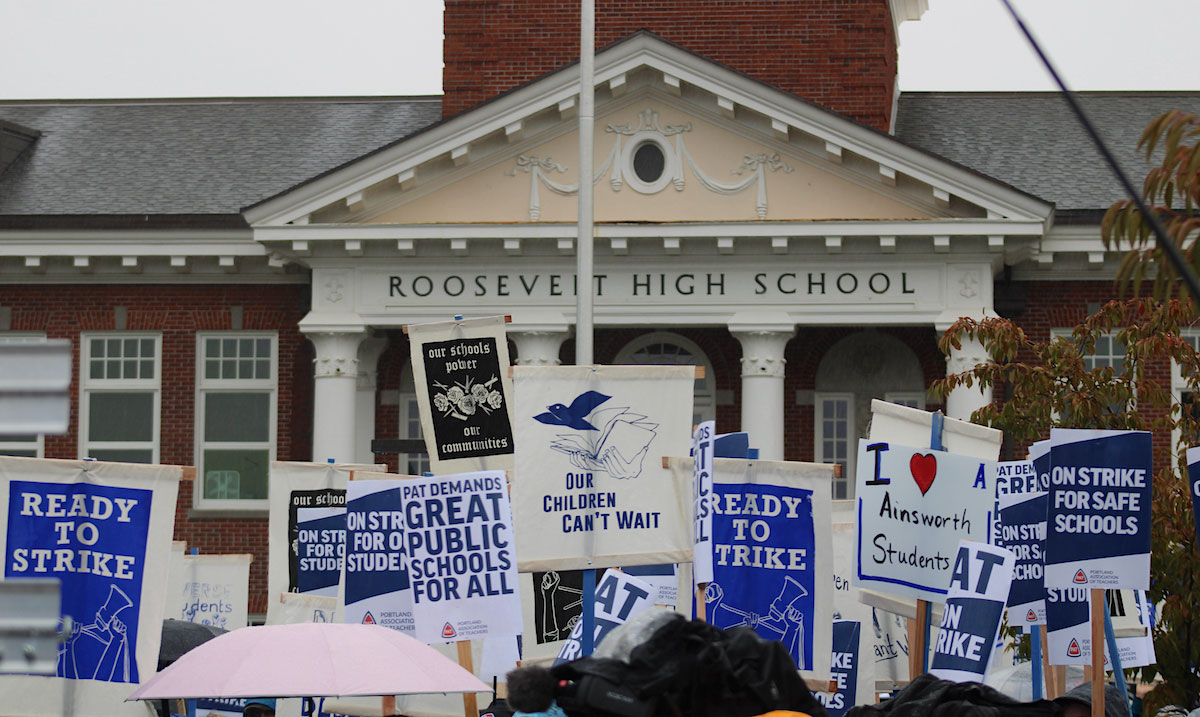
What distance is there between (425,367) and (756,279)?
13086 millimetres

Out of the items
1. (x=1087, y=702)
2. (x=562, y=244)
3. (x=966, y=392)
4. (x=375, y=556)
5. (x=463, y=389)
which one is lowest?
(x=1087, y=702)

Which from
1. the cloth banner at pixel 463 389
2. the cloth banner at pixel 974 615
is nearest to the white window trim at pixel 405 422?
the cloth banner at pixel 463 389

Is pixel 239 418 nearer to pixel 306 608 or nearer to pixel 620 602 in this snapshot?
pixel 306 608

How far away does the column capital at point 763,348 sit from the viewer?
22562mm

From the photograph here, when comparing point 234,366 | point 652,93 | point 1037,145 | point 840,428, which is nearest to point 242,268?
point 234,366

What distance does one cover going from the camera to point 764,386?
2248 cm

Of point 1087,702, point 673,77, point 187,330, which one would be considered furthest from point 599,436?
point 187,330

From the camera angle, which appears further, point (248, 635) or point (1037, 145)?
point (1037, 145)

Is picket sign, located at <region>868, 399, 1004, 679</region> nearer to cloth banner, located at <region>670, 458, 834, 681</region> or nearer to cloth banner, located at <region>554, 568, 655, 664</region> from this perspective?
cloth banner, located at <region>670, 458, 834, 681</region>

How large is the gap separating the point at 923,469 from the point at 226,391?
1730cm

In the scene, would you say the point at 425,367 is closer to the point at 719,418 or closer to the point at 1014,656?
the point at 1014,656

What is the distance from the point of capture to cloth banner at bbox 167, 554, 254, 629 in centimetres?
1504

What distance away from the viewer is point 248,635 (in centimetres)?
717

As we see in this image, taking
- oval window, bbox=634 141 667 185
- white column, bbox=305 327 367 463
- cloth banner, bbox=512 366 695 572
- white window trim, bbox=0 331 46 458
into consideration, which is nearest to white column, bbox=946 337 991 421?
oval window, bbox=634 141 667 185
